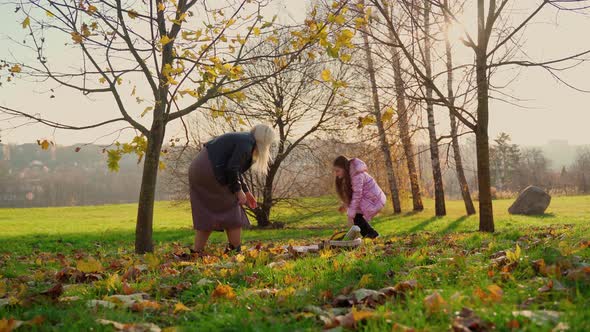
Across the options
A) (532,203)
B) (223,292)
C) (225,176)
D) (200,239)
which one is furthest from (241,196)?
(532,203)

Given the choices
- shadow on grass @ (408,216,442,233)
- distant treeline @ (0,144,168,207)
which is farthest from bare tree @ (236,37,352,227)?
distant treeline @ (0,144,168,207)

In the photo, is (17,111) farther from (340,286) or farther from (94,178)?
(94,178)

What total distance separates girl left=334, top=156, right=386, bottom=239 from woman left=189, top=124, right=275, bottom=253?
104 inches

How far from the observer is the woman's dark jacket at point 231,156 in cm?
604

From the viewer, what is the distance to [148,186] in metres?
7.88

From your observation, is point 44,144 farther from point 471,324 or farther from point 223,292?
point 471,324

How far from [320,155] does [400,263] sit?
1601 cm

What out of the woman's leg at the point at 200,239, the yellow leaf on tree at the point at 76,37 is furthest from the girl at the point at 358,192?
the yellow leaf on tree at the point at 76,37

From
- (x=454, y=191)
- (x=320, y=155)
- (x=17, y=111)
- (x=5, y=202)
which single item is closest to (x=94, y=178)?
(x=5, y=202)

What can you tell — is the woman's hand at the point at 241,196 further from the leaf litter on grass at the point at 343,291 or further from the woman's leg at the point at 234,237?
the leaf litter on grass at the point at 343,291

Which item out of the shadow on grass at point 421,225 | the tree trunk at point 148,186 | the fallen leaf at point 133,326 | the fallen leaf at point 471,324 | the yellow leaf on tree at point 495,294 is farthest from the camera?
the shadow on grass at point 421,225

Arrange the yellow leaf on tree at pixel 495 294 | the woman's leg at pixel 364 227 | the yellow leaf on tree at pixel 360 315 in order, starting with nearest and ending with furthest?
the yellow leaf on tree at pixel 360 315, the yellow leaf on tree at pixel 495 294, the woman's leg at pixel 364 227

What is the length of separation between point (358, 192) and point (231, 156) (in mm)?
3223

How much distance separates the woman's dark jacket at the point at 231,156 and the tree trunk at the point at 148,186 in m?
1.90
